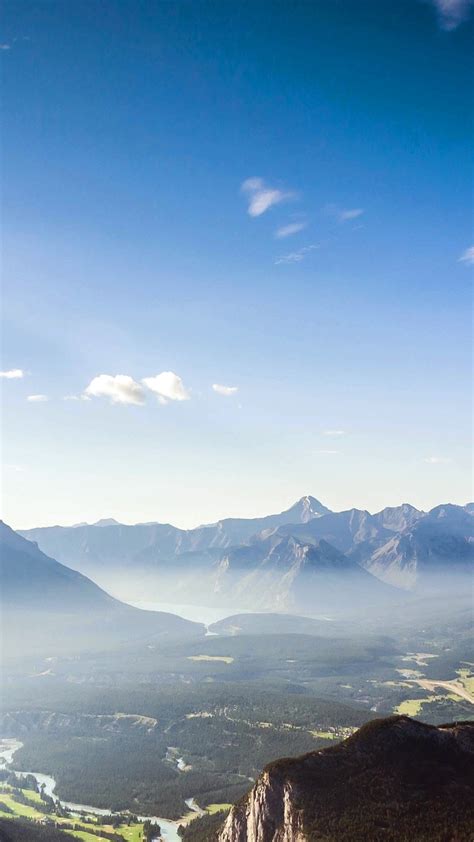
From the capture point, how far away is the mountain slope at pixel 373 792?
3223 inches

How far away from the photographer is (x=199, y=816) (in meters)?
144

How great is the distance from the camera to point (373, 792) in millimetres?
88062

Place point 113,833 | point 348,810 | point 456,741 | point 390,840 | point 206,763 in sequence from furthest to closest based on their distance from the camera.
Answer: point 206,763
point 113,833
point 456,741
point 348,810
point 390,840

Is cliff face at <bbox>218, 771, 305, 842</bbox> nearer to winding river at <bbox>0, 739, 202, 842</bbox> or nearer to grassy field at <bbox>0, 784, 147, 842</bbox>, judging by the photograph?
winding river at <bbox>0, 739, 202, 842</bbox>

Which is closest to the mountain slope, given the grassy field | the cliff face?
the cliff face

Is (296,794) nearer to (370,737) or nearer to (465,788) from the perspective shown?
(370,737)

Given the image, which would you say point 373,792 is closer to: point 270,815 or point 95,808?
point 270,815

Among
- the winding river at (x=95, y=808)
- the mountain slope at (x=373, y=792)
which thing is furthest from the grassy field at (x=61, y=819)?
the mountain slope at (x=373, y=792)

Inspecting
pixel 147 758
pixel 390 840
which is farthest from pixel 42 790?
pixel 390 840

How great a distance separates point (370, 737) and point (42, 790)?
4408 inches

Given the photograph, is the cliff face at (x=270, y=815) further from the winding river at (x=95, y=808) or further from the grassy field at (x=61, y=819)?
the grassy field at (x=61, y=819)

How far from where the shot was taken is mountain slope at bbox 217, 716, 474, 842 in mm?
81875

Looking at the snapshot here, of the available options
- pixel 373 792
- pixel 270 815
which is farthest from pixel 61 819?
pixel 373 792

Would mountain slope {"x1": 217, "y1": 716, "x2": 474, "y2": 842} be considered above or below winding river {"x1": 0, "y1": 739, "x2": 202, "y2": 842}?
above
